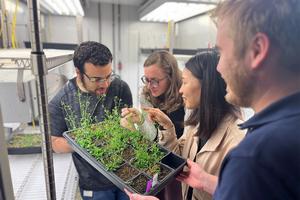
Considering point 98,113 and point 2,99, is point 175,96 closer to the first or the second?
point 98,113

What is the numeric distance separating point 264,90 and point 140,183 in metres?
0.59

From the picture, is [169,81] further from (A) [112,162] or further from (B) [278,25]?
(B) [278,25]

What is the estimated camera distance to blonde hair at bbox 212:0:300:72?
16.6 inches

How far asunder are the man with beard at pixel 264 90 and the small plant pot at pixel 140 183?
432 millimetres

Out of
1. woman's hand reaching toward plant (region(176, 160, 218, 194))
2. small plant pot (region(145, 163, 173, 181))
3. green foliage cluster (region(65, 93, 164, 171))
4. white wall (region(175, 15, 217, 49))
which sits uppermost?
white wall (region(175, 15, 217, 49))

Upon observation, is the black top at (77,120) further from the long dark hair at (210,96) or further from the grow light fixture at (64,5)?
the grow light fixture at (64,5)

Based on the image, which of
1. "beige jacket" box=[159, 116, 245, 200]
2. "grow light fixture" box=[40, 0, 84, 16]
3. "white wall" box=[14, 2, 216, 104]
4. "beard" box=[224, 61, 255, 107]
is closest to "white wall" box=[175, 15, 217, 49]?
A: "white wall" box=[14, 2, 216, 104]

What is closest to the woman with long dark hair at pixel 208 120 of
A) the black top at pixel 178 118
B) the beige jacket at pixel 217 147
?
the beige jacket at pixel 217 147

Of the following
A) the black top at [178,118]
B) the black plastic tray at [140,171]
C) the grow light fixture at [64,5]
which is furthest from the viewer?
the grow light fixture at [64,5]

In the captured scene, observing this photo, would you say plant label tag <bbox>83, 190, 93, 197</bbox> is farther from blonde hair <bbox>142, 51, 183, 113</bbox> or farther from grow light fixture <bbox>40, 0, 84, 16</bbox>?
grow light fixture <bbox>40, 0, 84, 16</bbox>

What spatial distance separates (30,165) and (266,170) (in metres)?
1.80

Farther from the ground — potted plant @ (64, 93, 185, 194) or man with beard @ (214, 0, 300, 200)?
man with beard @ (214, 0, 300, 200)

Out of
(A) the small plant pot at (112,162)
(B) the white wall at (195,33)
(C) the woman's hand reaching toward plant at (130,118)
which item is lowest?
(A) the small plant pot at (112,162)

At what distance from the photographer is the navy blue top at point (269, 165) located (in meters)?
0.38
